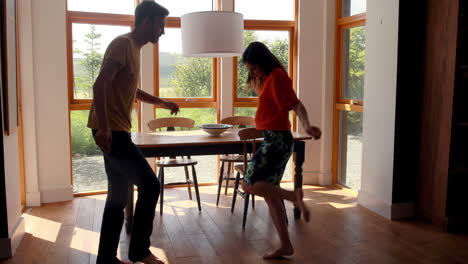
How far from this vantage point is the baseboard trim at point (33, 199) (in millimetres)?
4188

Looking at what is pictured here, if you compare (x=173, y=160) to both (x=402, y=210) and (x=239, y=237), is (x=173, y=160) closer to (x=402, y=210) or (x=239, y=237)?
(x=239, y=237)

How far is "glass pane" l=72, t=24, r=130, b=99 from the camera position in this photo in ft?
14.7

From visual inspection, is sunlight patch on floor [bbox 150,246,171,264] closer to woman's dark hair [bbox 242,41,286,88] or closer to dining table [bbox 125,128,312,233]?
dining table [bbox 125,128,312,233]

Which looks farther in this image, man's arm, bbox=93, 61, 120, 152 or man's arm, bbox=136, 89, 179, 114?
man's arm, bbox=136, 89, 179, 114

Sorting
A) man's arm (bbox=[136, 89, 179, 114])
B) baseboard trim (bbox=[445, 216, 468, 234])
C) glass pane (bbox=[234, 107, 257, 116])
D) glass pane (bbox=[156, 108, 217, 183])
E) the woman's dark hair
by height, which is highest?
the woman's dark hair

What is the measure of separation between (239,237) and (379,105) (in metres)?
1.69

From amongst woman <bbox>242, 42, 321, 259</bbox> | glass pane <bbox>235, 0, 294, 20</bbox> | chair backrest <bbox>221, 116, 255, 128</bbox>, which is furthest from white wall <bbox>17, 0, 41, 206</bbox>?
woman <bbox>242, 42, 321, 259</bbox>

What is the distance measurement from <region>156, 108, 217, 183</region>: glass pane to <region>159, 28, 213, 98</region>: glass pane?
0.58ft

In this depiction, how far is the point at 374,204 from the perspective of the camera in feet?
13.0

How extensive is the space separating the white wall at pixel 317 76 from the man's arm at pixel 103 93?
118 inches

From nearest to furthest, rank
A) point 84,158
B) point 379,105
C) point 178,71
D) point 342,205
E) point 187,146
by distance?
1. point 187,146
2. point 379,105
3. point 342,205
4. point 84,158
5. point 178,71

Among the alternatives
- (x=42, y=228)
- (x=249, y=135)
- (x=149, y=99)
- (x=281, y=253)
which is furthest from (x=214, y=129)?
(x=42, y=228)

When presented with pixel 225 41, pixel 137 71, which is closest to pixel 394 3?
pixel 225 41

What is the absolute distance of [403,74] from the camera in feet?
12.0
